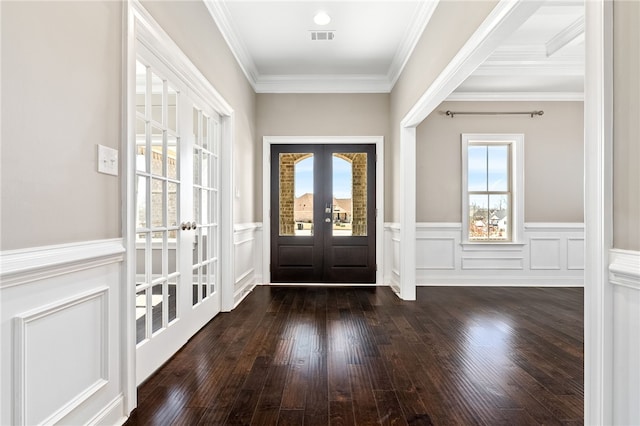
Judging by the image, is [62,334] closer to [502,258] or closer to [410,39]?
[410,39]

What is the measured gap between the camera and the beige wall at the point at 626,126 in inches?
44.1

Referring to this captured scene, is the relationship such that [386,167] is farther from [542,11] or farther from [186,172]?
[186,172]

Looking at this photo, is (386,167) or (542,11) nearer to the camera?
(542,11)

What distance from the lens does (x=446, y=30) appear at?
2.78 m

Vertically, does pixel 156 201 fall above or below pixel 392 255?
above

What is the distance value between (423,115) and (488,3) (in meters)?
1.64

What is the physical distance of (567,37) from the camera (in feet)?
12.1

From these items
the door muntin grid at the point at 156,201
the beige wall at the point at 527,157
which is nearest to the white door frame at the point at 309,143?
the beige wall at the point at 527,157

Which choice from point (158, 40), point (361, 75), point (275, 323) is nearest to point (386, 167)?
point (361, 75)

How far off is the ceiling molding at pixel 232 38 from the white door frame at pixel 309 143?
2.97 ft

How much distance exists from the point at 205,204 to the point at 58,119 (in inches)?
75.2

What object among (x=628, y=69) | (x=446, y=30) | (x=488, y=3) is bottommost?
(x=628, y=69)

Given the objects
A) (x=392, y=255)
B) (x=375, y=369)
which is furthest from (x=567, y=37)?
(x=375, y=369)

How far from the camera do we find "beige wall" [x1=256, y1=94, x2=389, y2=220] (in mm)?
5000
